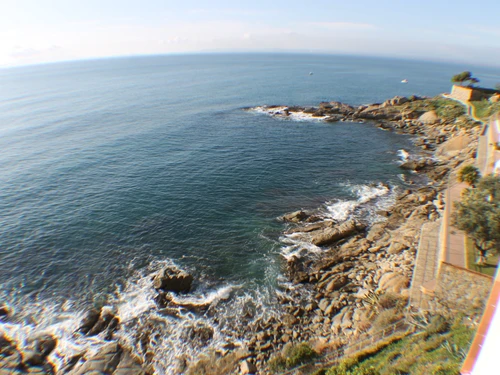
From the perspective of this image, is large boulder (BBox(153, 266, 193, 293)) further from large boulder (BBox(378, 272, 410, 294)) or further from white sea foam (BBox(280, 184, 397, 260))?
large boulder (BBox(378, 272, 410, 294))

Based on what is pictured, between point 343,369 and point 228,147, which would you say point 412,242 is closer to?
point 343,369

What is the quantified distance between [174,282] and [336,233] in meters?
19.0

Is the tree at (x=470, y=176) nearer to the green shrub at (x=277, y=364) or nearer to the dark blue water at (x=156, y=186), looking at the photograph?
the dark blue water at (x=156, y=186)

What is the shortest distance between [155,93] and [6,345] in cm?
11640

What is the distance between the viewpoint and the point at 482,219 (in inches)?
851

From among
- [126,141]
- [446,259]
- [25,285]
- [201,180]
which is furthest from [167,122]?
[446,259]

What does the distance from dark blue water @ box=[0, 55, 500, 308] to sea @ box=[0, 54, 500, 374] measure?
21 cm

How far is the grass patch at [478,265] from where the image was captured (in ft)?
71.1

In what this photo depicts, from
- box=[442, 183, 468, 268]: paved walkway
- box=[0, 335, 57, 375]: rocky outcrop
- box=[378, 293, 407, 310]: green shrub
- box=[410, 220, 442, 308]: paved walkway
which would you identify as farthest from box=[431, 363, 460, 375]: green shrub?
box=[0, 335, 57, 375]: rocky outcrop

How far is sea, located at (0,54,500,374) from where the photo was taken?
990 inches

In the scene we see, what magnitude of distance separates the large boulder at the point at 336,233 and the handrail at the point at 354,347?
41.1 feet

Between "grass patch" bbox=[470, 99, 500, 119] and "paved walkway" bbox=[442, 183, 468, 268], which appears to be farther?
"grass patch" bbox=[470, 99, 500, 119]

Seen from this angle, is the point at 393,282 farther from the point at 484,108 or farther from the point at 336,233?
the point at 484,108

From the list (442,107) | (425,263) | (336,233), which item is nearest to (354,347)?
(425,263)
